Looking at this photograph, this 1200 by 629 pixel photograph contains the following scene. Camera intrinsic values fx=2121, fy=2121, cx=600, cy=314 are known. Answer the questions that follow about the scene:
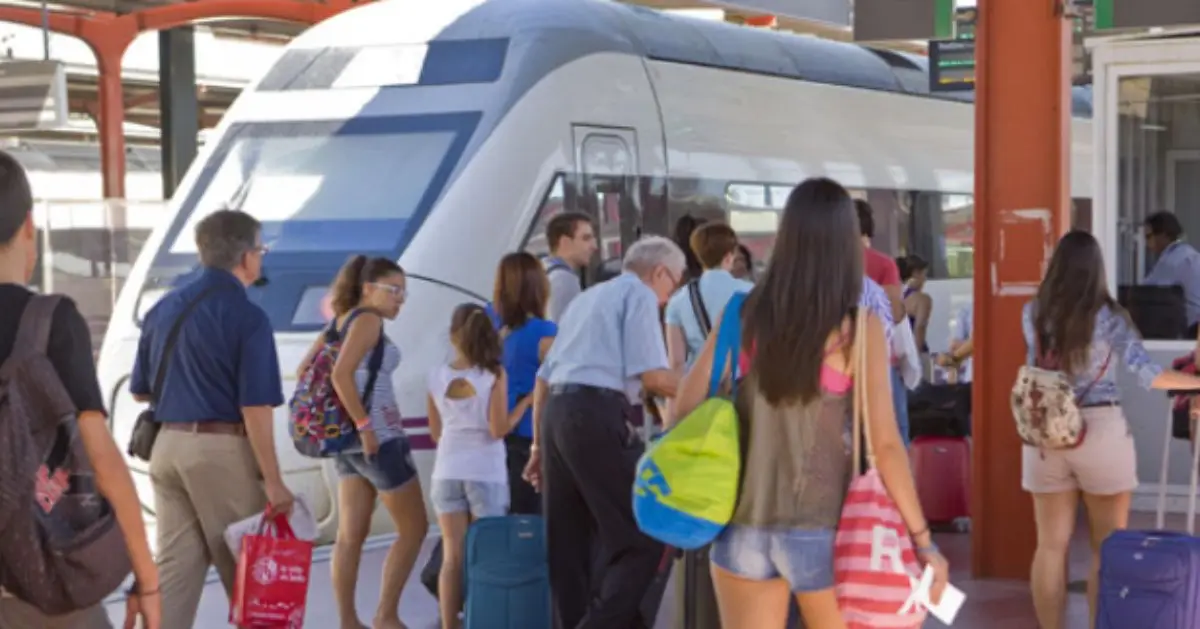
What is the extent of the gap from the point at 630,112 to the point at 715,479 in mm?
→ 8589

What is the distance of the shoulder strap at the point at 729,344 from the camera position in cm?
526

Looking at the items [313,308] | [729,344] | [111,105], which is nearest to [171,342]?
[729,344]

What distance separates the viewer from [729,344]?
5277 millimetres

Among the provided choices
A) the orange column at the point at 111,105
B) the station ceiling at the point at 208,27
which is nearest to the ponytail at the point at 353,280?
the station ceiling at the point at 208,27

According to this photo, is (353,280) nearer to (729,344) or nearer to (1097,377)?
(1097,377)

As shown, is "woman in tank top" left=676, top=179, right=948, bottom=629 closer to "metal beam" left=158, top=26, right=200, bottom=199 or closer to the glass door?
the glass door

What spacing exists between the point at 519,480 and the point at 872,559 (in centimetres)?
437

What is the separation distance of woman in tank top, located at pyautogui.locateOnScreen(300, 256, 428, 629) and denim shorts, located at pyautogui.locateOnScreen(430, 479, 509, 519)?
180 millimetres

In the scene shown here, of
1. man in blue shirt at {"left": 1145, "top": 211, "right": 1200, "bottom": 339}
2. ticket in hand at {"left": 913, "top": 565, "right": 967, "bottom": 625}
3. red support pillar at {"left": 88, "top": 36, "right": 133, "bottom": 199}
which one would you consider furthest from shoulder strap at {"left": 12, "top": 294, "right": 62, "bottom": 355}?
red support pillar at {"left": 88, "top": 36, "right": 133, "bottom": 199}

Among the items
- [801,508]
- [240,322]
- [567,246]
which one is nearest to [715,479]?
[801,508]

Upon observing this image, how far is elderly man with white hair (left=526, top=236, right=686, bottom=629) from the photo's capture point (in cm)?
759

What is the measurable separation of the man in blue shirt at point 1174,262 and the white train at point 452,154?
3.26m

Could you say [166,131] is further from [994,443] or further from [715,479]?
[715,479]

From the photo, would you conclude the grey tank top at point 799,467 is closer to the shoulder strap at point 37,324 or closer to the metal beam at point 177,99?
the shoulder strap at point 37,324
